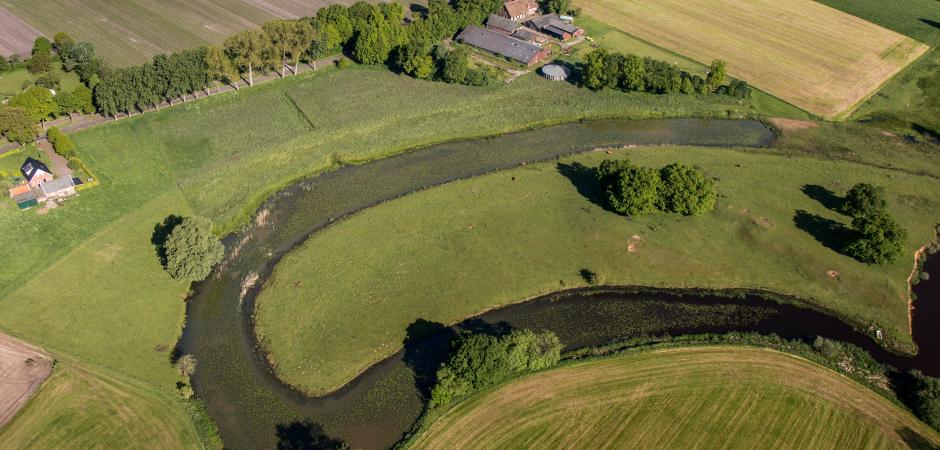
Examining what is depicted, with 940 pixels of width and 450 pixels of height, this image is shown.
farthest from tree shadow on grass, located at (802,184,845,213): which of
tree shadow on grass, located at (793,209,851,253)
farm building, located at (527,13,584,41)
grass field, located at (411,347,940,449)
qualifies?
farm building, located at (527,13,584,41)

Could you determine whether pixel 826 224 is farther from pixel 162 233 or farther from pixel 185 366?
pixel 162 233

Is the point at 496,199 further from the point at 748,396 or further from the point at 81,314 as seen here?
the point at 81,314

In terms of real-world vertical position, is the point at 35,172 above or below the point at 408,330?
above

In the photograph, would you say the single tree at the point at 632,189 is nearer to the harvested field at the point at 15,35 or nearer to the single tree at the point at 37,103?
the single tree at the point at 37,103

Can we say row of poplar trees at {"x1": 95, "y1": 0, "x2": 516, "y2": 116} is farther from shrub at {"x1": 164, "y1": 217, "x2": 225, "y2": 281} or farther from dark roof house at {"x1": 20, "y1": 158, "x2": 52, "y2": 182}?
shrub at {"x1": 164, "y1": 217, "x2": 225, "y2": 281}

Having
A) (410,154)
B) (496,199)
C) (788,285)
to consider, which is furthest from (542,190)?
(788,285)

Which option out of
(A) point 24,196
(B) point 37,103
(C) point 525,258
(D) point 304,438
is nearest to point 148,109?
(B) point 37,103
